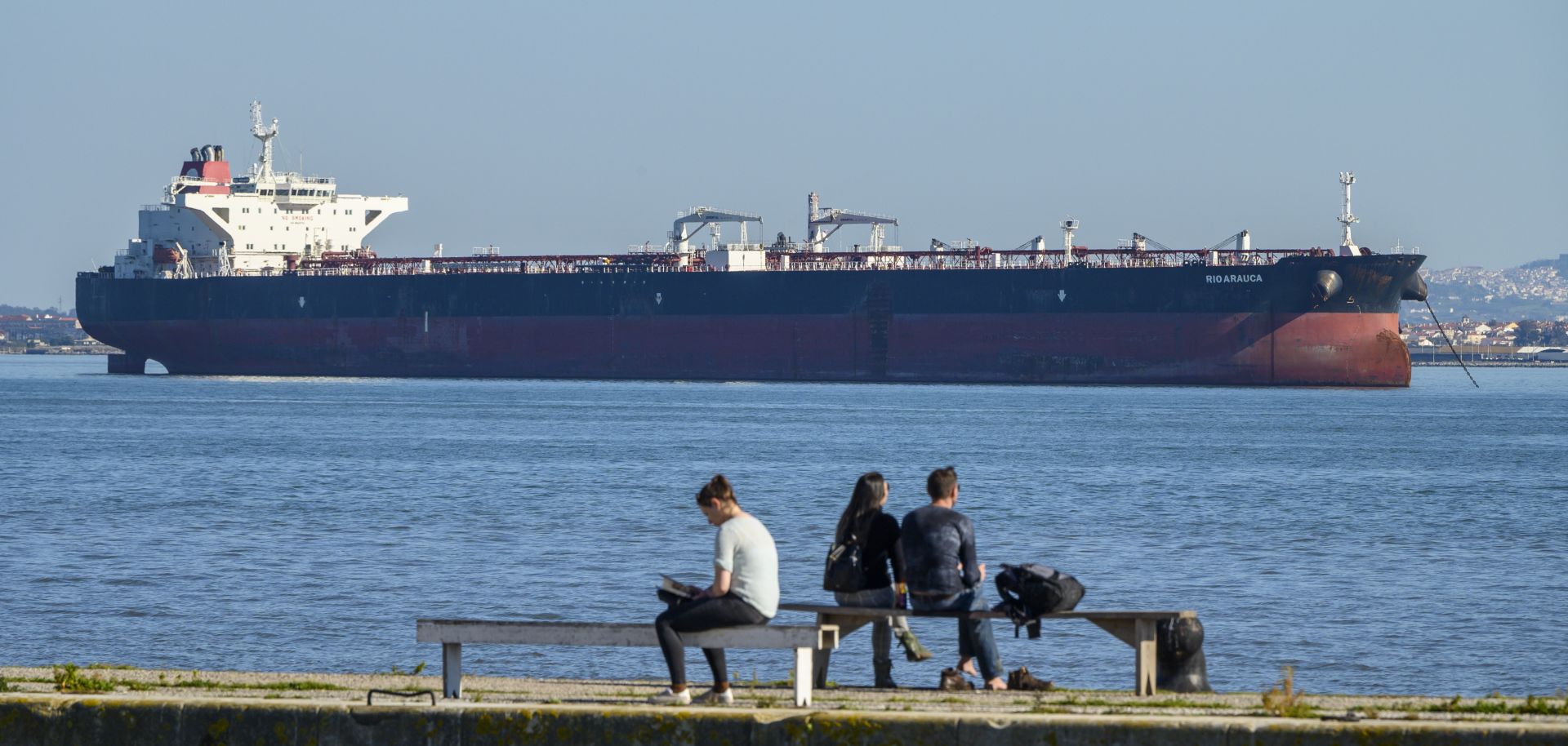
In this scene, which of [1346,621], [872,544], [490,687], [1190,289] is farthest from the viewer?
[1190,289]

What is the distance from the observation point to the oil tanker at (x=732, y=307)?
4434 centimetres

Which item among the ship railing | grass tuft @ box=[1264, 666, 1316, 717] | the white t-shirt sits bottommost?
grass tuft @ box=[1264, 666, 1316, 717]

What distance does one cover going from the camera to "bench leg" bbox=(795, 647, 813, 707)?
5.93m

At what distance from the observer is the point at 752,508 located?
754 inches

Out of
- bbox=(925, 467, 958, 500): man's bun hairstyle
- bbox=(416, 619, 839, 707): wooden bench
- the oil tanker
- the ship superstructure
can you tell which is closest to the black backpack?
bbox=(925, 467, 958, 500): man's bun hairstyle

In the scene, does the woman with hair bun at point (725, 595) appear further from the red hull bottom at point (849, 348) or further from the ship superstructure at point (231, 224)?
the ship superstructure at point (231, 224)

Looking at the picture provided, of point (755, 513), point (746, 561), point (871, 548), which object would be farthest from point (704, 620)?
point (755, 513)

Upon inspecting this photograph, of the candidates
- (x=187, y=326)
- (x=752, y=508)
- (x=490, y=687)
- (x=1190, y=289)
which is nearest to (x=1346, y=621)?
(x=490, y=687)

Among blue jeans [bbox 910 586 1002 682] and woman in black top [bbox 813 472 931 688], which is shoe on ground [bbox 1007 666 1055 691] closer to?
blue jeans [bbox 910 586 1002 682]

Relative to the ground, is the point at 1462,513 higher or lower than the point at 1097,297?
lower

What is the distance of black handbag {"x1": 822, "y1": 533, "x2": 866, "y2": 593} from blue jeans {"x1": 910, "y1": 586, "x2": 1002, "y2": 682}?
20 centimetres

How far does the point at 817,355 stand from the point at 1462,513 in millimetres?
28854

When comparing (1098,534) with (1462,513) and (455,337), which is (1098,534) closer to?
(1462,513)

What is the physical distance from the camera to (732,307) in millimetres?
48312
